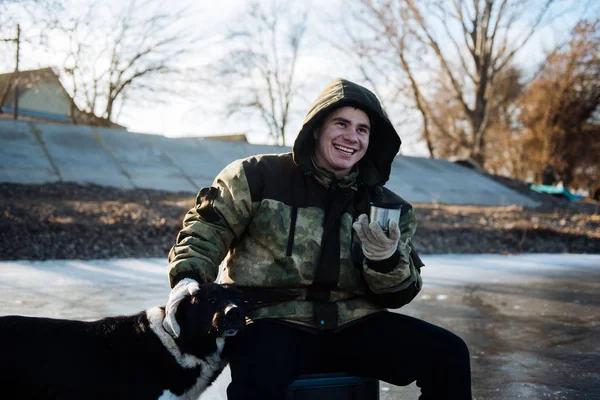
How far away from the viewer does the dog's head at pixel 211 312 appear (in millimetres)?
2283

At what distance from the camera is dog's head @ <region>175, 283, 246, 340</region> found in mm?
2283

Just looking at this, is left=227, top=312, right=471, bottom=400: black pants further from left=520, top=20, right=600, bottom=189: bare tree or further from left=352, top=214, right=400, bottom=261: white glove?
left=520, top=20, right=600, bottom=189: bare tree

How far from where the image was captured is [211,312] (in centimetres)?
236

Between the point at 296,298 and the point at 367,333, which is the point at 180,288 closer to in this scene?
the point at 296,298

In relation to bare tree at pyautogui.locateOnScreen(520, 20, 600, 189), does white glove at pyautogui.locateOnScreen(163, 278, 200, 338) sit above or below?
below

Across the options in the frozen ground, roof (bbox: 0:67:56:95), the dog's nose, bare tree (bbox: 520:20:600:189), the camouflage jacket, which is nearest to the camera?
the dog's nose

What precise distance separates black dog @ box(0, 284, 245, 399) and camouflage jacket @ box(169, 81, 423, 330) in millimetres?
179

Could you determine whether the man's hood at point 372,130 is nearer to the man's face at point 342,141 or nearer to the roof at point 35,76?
the man's face at point 342,141

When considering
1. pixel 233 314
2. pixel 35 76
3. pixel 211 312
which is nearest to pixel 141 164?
pixel 35 76

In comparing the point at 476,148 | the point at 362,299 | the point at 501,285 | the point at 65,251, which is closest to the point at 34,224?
the point at 65,251

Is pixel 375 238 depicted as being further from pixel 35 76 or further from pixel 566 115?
pixel 566 115

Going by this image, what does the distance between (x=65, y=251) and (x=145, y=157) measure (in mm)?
6901

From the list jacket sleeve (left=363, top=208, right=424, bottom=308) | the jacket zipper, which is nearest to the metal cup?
jacket sleeve (left=363, top=208, right=424, bottom=308)

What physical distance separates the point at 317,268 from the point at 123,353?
34.5 inches
